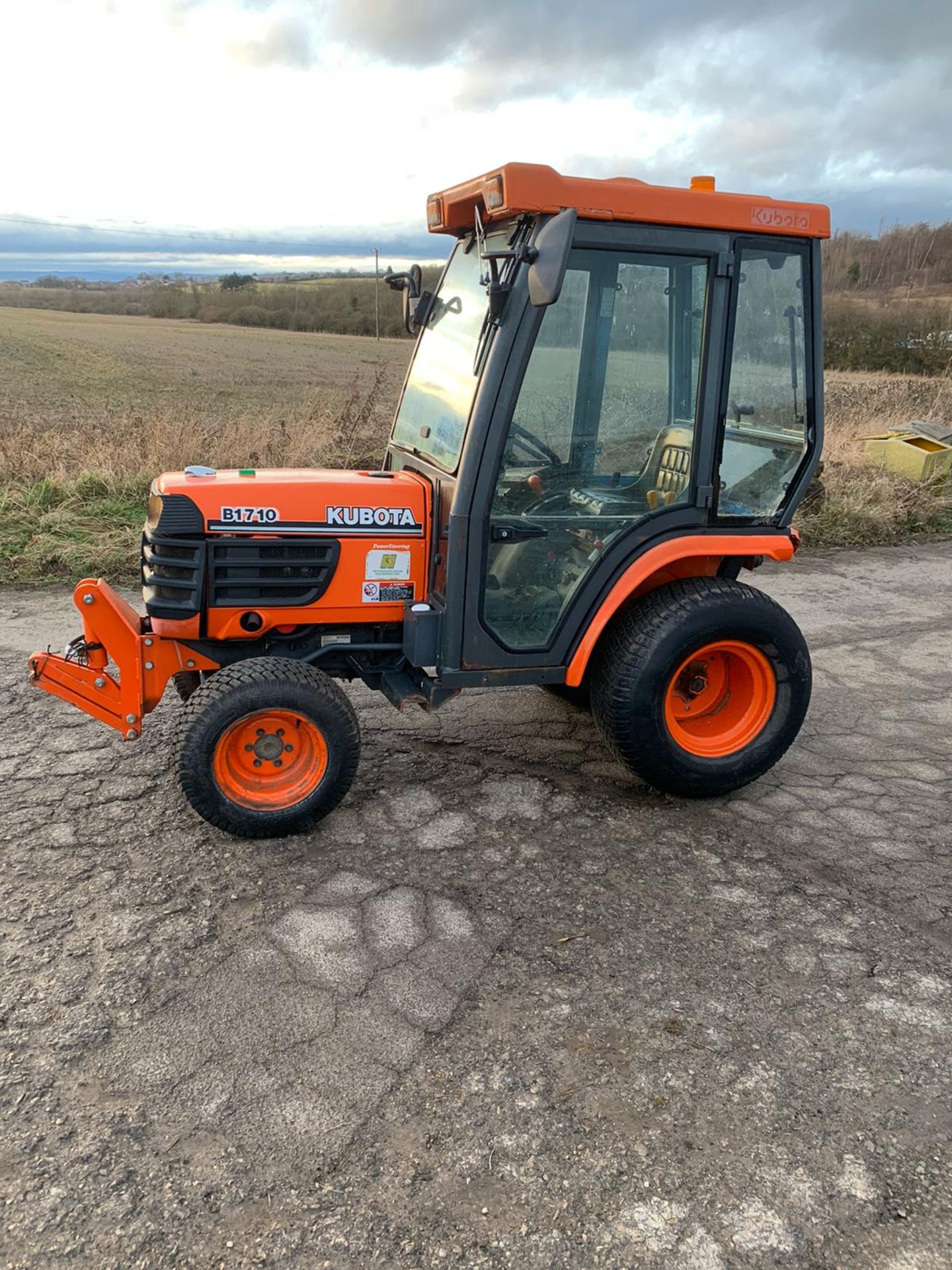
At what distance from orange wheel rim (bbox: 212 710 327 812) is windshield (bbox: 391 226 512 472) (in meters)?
1.11

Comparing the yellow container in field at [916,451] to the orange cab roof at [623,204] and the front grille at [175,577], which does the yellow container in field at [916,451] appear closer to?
the orange cab roof at [623,204]

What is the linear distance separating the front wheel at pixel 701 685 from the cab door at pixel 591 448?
0.26 meters

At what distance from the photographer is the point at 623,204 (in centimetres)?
317

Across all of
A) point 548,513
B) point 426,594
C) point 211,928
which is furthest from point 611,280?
point 211,928

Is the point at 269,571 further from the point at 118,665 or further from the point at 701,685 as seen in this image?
the point at 701,685

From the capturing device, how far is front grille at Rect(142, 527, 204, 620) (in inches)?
131

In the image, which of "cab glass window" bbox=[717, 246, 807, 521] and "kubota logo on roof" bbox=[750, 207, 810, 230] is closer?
"kubota logo on roof" bbox=[750, 207, 810, 230]

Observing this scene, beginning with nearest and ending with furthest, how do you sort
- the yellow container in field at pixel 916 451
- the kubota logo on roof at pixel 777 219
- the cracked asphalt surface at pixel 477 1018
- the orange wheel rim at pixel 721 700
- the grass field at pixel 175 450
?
the cracked asphalt surface at pixel 477 1018
the kubota logo on roof at pixel 777 219
the orange wheel rim at pixel 721 700
the grass field at pixel 175 450
the yellow container in field at pixel 916 451

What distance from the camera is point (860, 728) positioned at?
4672 millimetres

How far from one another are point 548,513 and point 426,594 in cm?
56

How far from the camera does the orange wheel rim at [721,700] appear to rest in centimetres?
388

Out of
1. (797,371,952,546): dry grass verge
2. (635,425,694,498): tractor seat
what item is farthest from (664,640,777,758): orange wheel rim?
(797,371,952,546): dry grass verge

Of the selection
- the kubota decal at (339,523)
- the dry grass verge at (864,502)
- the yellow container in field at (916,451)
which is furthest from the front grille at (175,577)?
the yellow container in field at (916,451)

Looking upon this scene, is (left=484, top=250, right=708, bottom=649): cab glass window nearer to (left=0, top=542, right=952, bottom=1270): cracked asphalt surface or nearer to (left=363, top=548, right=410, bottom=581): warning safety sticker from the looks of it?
(left=363, top=548, right=410, bottom=581): warning safety sticker
